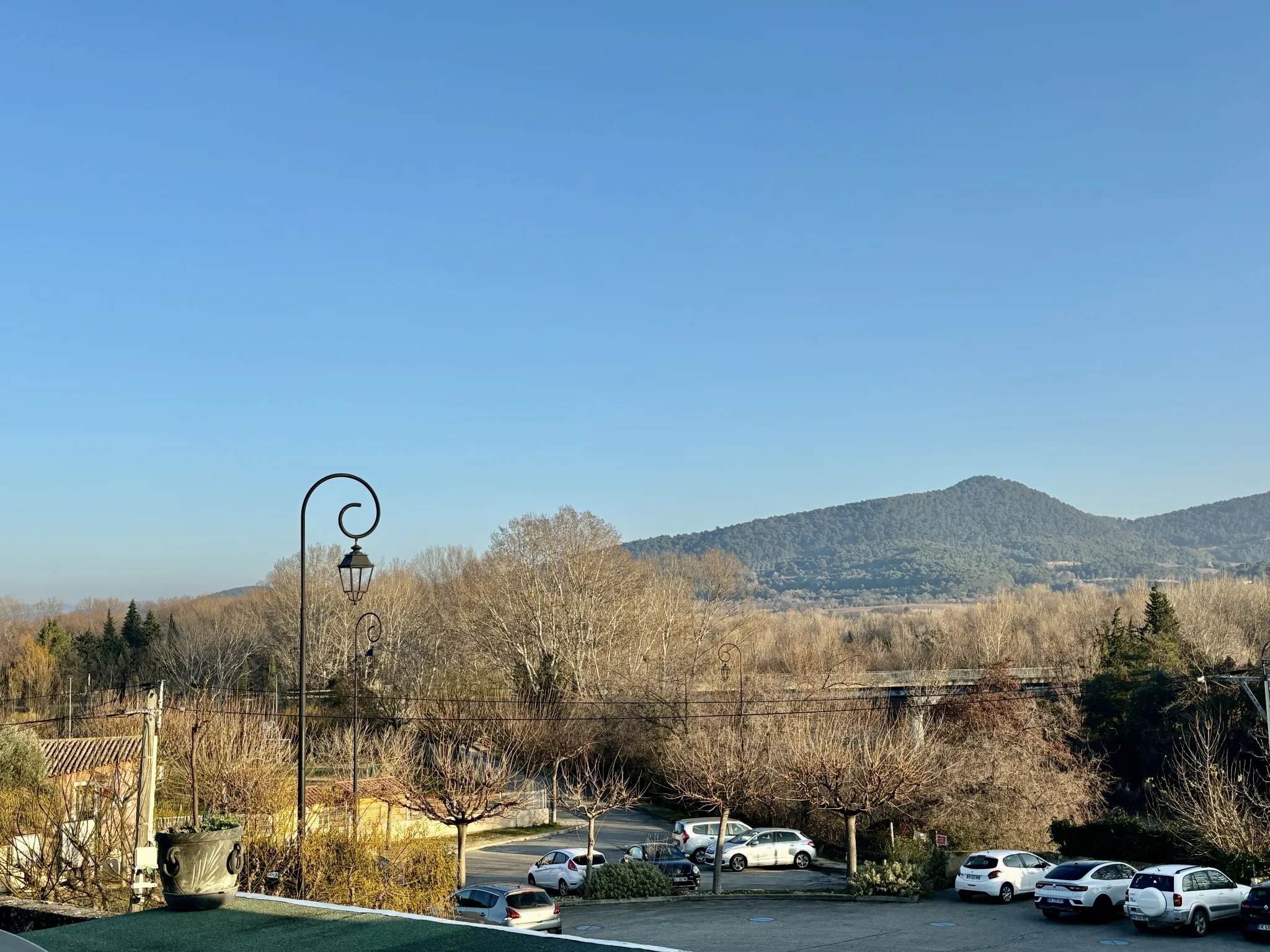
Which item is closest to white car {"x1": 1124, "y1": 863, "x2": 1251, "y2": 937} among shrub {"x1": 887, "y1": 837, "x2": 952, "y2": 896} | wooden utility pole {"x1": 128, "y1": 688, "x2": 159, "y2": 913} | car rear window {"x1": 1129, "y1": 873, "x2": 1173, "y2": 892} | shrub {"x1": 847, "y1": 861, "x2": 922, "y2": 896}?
car rear window {"x1": 1129, "y1": 873, "x2": 1173, "y2": 892}

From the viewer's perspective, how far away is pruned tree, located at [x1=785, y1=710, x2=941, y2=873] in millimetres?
35812

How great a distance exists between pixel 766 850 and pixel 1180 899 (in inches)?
686

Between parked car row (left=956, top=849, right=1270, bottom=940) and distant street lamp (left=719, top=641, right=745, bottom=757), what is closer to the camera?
parked car row (left=956, top=849, right=1270, bottom=940)

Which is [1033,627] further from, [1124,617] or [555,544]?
[555,544]

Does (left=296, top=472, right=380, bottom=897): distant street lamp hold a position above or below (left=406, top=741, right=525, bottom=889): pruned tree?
above

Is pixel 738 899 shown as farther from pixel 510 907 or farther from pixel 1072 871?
pixel 510 907

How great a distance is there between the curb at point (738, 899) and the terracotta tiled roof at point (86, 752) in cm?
1788

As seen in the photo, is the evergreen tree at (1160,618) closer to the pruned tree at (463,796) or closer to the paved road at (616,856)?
the paved road at (616,856)

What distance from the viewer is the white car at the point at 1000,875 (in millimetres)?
32406

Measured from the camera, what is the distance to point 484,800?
32.6 meters

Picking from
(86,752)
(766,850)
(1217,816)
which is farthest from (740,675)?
(86,752)

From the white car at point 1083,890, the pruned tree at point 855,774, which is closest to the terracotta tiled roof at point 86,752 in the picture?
the pruned tree at point 855,774

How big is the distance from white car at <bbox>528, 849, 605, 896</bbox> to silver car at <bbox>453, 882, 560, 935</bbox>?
30.4 ft

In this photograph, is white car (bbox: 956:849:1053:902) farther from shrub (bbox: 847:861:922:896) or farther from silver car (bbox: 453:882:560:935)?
silver car (bbox: 453:882:560:935)
